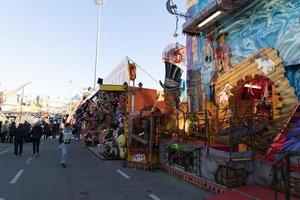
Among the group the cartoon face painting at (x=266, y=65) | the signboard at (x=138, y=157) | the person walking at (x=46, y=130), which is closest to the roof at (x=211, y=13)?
the cartoon face painting at (x=266, y=65)

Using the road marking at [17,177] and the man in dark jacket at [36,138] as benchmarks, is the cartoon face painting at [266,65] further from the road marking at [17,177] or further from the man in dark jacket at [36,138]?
the man in dark jacket at [36,138]

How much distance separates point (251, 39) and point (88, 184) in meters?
8.26

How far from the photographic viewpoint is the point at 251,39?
1457 cm

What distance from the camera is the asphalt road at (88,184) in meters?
9.39

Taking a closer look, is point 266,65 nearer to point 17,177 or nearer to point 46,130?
point 17,177

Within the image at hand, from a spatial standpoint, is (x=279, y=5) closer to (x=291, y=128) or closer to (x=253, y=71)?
(x=253, y=71)

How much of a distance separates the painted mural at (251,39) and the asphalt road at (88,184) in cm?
529

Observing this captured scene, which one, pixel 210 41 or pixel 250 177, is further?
pixel 210 41

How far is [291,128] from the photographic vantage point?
8.49m

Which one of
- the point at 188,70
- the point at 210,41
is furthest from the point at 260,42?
the point at 188,70

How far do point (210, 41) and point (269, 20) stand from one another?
4.96m

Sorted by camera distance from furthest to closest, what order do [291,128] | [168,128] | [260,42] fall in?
[168,128] → [260,42] → [291,128]

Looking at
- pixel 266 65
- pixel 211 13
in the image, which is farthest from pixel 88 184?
pixel 211 13

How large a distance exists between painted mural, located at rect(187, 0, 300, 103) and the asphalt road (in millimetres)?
5289
